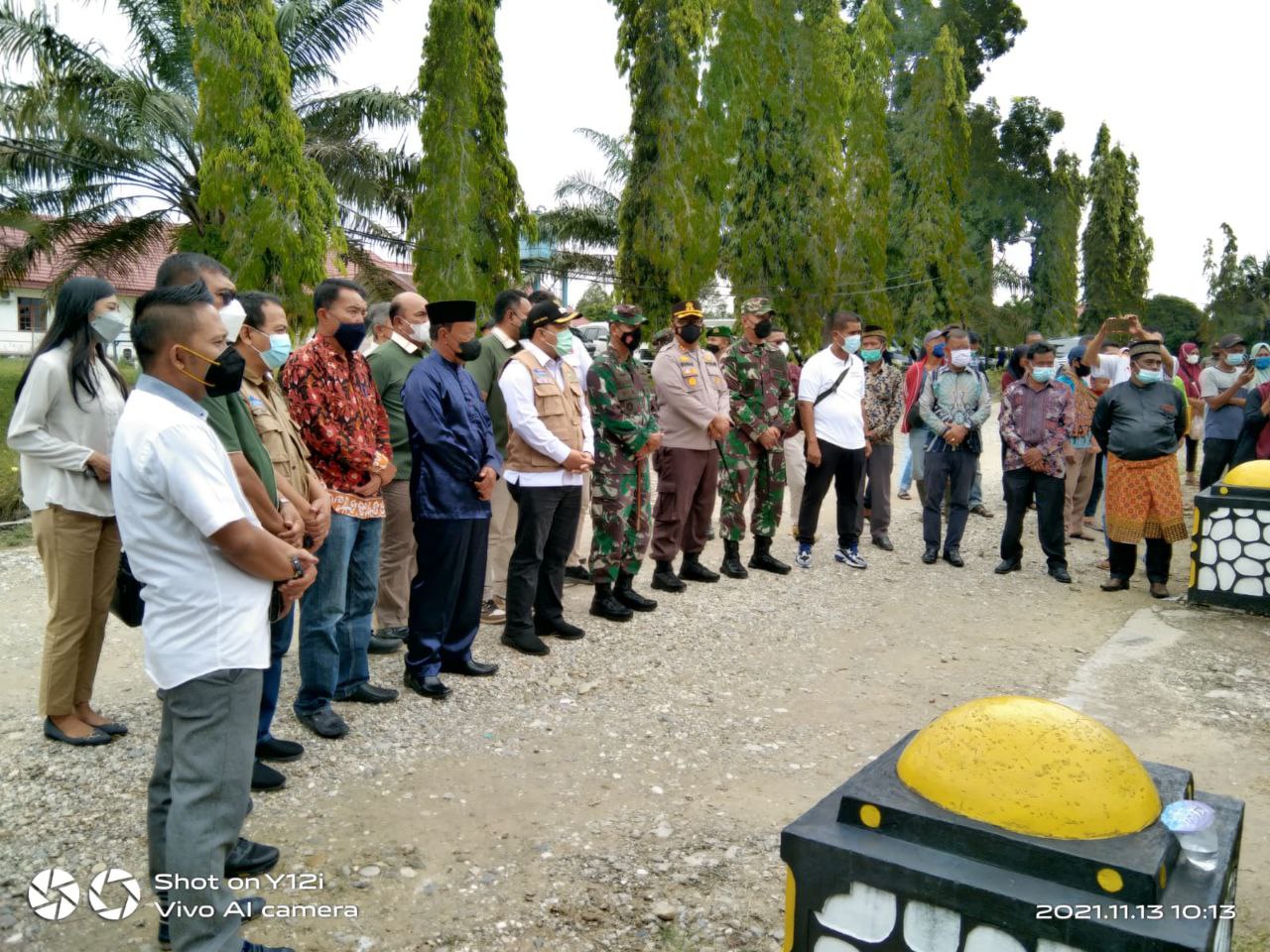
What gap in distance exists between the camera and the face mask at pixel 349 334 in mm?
4344

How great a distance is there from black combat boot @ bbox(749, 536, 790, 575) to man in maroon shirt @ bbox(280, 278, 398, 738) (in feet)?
13.4

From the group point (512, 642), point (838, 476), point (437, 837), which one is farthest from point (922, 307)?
point (437, 837)

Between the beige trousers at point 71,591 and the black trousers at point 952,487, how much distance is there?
649cm

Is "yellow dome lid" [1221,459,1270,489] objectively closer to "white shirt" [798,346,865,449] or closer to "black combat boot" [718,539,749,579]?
"white shirt" [798,346,865,449]

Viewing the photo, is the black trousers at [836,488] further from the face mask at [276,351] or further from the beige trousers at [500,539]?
the face mask at [276,351]

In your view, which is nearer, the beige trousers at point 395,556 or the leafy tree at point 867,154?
the beige trousers at point 395,556

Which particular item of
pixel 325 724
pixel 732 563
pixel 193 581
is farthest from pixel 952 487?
pixel 193 581

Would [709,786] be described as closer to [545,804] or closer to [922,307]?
[545,804]

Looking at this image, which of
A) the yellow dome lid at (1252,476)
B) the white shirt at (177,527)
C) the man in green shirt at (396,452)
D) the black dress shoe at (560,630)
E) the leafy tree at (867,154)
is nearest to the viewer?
the white shirt at (177,527)

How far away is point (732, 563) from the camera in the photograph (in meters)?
7.80

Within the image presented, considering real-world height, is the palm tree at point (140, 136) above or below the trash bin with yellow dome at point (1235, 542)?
above

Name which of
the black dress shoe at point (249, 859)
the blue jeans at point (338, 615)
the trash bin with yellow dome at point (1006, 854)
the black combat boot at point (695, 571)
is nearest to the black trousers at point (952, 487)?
the black combat boot at point (695, 571)

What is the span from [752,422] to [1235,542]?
352cm

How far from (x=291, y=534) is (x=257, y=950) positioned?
1.27 metres
